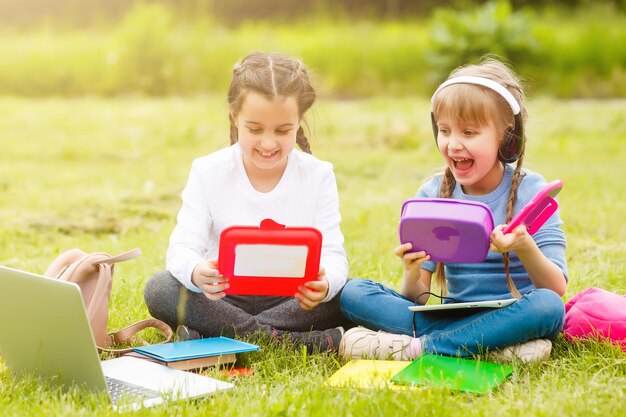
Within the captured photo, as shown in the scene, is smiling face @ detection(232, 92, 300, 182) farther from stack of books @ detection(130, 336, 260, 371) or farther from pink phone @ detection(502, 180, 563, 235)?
pink phone @ detection(502, 180, 563, 235)

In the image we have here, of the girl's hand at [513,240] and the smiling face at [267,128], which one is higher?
the smiling face at [267,128]

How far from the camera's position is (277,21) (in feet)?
37.5

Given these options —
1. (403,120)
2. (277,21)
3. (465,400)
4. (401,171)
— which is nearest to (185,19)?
(277,21)

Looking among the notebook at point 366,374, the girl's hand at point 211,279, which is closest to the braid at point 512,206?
the notebook at point 366,374

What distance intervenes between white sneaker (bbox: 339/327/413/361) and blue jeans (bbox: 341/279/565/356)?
0.21 ft

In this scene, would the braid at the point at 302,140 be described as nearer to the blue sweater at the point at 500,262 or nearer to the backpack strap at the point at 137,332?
the blue sweater at the point at 500,262

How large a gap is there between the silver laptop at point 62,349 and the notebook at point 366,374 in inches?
10.9

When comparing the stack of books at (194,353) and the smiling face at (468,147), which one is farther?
the smiling face at (468,147)

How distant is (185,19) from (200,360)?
895 centimetres

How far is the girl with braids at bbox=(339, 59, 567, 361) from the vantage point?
2354 mm

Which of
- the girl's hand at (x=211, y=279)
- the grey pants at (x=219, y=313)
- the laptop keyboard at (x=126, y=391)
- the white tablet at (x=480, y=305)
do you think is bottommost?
the laptop keyboard at (x=126, y=391)

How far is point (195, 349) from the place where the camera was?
2.38 meters

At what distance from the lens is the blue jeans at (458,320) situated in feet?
7.67

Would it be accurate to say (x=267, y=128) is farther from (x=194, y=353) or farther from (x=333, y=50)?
(x=333, y=50)
